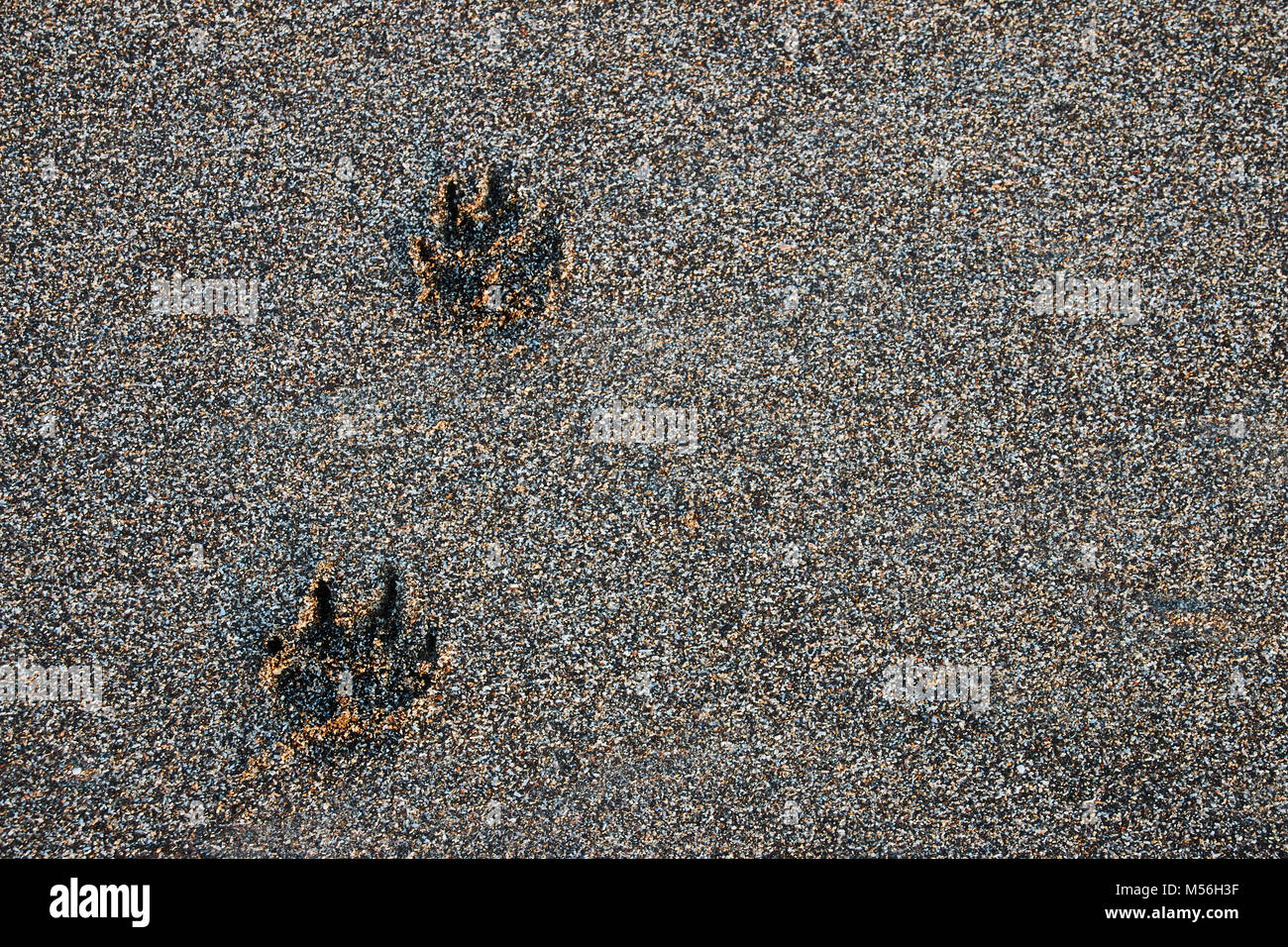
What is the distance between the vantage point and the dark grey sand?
1103 mm

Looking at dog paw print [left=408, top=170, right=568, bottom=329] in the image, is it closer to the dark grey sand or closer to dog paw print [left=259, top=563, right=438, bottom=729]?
the dark grey sand

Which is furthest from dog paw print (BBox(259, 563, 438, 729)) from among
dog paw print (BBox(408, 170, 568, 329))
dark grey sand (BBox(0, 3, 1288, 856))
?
dog paw print (BBox(408, 170, 568, 329))

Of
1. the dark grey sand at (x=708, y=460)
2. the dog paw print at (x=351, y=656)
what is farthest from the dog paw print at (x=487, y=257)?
the dog paw print at (x=351, y=656)

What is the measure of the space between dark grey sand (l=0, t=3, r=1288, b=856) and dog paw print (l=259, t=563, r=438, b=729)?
23 mm

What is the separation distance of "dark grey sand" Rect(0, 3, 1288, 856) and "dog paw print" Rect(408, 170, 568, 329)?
0.03m

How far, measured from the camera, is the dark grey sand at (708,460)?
3.62 feet

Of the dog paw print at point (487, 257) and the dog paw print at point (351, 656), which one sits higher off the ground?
the dog paw print at point (487, 257)

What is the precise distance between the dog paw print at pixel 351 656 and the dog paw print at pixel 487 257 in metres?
0.40

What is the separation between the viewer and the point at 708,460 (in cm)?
111

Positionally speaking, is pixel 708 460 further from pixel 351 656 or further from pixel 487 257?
pixel 351 656

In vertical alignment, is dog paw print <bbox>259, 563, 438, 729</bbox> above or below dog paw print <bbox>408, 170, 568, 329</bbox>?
below

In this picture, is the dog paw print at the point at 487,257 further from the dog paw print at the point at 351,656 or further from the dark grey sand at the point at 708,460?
the dog paw print at the point at 351,656

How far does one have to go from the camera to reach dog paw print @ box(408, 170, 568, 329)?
109 centimetres
